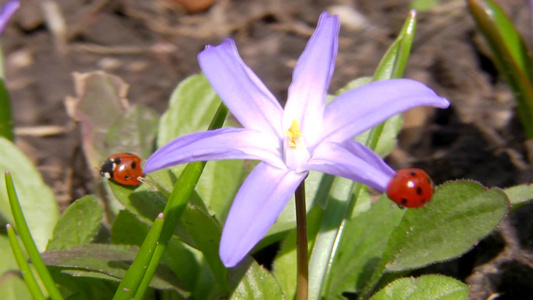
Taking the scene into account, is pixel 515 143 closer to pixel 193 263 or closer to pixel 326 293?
pixel 326 293

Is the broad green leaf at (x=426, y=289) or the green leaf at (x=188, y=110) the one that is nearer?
the broad green leaf at (x=426, y=289)

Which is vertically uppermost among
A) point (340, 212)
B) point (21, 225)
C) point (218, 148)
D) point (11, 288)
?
point (218, 148)

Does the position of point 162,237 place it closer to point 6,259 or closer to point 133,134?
point 6,259

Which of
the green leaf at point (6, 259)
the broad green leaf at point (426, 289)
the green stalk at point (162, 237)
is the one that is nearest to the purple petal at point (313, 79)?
the green stalk at point (162, 237)

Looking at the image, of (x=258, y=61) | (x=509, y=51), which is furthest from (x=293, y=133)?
(x=258, y=61)

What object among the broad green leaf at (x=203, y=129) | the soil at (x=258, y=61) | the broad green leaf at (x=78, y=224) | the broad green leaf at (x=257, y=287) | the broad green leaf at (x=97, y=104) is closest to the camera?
the broad green leaf at (x=257, y=287)

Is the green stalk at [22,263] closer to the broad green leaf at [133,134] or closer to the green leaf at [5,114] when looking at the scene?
the broad green leaf at [133,134]
